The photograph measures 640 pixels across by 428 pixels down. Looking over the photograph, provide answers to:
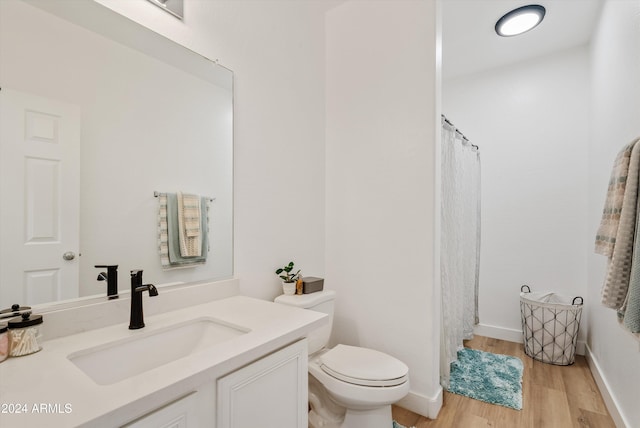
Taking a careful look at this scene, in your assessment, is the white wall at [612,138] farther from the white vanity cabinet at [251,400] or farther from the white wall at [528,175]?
the white vanity cabinet at [251,400]

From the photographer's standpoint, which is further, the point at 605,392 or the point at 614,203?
the point at 605,392

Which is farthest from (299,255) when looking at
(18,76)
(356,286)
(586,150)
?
(586,150)

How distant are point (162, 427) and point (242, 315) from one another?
1.76 ft

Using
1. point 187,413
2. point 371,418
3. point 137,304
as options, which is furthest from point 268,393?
point 371,418

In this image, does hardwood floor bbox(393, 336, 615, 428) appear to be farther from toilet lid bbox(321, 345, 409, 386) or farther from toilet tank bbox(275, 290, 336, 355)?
toilet tank bbox(275, 290, 336, 355)

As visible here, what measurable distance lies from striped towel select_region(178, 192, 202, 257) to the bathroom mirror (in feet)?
0.16

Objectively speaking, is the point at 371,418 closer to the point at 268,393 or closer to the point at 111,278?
the point at 268,393

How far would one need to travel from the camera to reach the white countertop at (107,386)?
1.96 feet

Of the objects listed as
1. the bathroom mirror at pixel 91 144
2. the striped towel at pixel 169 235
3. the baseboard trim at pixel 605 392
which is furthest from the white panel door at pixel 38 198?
the baseboard trim at pixel 605 392

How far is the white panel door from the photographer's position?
91 cm

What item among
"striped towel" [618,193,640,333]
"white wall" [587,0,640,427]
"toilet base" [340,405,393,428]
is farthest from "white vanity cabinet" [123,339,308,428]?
"white wall" [587,0,640,427]

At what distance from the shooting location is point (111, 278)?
1118mm

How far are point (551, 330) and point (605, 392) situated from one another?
60 centimetres

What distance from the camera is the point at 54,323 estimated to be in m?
0.98
